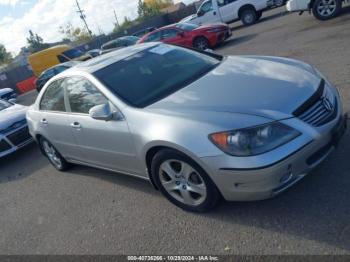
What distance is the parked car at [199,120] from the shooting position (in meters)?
2.87

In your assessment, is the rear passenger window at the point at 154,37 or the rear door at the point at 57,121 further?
the rear passenger window at the point at 154,37

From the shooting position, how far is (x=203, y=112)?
311cm

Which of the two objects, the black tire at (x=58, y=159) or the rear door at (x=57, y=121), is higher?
the rear door at (x=57, y=121)

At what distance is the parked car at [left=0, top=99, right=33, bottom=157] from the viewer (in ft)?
23.3

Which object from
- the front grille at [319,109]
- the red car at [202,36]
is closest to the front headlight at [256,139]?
the front grille at [319,109]

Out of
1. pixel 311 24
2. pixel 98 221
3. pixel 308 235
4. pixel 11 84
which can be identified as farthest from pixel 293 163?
pixel 11 84

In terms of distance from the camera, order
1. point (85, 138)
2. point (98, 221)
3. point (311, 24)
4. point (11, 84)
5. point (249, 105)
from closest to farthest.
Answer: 1. point (249, 105)
2. point (98, 221)
3. point (85, 138)
4. point (311, 24)
5. point (11, 84)

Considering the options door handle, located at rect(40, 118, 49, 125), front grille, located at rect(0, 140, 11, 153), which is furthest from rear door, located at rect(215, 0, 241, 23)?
door handle, located at rect(40, 118, 49, 125)

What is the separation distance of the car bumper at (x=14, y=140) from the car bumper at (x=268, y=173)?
5.55 metres

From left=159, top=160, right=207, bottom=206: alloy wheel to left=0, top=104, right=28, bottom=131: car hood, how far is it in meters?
5.08

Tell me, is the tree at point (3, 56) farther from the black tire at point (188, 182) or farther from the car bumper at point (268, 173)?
the car bumper at point (268, 173)

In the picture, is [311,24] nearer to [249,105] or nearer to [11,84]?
[249,105]

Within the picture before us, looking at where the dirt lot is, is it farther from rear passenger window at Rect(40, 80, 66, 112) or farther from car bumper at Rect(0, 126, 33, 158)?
car bumper at Rect(0, 126, 33, 158)

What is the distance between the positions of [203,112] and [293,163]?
880 millimetres
